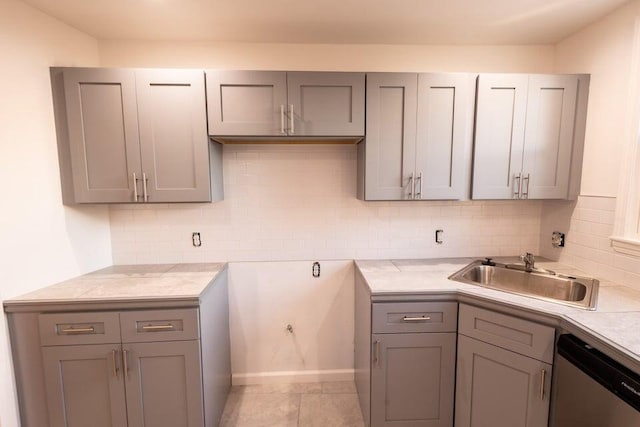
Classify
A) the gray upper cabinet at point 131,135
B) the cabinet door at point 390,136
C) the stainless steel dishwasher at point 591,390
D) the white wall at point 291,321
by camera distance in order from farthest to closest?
1. the white wall at point 291,321
2. the cabinet door at point 390,136
3. the gray upper cabinet at point 131,135
4. the stainless steel dishwasher at point 591,390

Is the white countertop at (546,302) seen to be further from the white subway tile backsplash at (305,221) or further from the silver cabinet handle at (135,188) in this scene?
the silver cabinet handle at (135,188)

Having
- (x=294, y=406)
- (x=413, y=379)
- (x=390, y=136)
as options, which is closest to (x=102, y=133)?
(x=390, y=136)

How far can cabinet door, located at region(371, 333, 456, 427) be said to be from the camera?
5.56 ft

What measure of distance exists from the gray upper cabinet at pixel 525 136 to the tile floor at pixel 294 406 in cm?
176

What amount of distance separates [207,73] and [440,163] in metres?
1.59

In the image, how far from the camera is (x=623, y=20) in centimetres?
168

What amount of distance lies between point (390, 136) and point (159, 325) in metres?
1.77

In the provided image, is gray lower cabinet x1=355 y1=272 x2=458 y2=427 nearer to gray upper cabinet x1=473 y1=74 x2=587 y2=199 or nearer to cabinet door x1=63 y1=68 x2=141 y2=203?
gray upper cabinet x1=473 y1=74 x2=587 y2=199

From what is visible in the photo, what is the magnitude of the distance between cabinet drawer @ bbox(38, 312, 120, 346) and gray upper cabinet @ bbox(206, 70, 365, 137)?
1216 millimetres

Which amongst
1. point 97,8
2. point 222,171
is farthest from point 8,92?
point 222,171

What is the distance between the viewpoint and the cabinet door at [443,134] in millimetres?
A: 1864

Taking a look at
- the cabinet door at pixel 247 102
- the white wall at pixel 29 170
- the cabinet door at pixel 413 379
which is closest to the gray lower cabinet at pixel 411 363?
the cabinet door at pixel 413 379

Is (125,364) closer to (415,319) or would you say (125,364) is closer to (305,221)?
(305,221)

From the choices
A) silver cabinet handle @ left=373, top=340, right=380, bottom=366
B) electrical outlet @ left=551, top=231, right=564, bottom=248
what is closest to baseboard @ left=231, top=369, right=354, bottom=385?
silver cabinet handle @ left=373, top=340, right=380, bottom=366
